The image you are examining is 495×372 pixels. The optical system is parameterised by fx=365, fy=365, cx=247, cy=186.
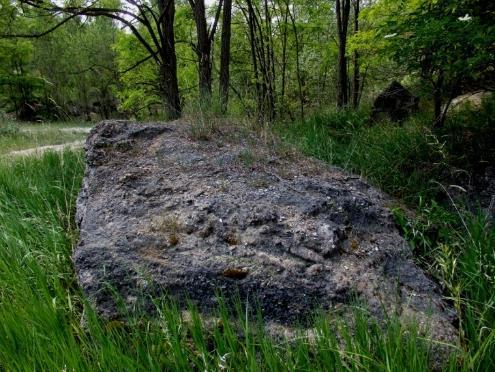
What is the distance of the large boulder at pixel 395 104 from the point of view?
6797mm

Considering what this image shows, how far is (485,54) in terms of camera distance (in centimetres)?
267

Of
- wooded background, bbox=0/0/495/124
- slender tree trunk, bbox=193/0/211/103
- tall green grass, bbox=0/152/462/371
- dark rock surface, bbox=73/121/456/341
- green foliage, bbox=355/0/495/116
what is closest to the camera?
tall green grass, bbox=0/152/462/371

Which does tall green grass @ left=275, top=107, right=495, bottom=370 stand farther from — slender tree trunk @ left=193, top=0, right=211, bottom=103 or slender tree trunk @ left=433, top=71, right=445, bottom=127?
slender tree trunk @ left=193, top=0, right=211, bottom=103

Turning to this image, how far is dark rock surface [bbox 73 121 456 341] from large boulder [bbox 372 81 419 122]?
4.62m

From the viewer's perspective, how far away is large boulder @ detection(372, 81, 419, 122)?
268 inches

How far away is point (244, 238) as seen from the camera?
1.94 metres

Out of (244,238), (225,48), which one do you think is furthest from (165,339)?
(225,48)

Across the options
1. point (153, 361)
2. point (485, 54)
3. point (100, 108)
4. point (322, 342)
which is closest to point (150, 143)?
point (153, 361)

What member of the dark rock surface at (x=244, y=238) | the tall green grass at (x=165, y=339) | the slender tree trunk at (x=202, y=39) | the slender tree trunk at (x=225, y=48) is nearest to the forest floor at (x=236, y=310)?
the tall green grass at (x=165, y=339)

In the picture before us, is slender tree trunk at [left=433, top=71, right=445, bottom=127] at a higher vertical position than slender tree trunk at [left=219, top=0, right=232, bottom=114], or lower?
lower

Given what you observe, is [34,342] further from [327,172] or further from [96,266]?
[327,172]

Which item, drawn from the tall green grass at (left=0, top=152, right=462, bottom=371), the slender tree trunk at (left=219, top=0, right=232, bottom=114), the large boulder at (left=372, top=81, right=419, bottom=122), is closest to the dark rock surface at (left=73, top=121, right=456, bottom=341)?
the tall green grass at (left=0, top=152, right=462, bottom=371)

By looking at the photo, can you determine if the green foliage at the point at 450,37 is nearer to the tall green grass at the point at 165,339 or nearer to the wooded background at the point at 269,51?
the wooded background at the point at 269,51

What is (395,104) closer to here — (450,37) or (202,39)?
(202,39)
